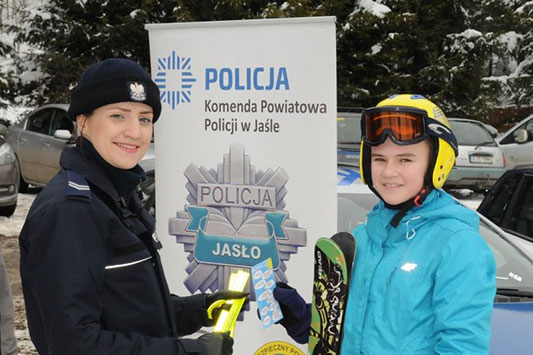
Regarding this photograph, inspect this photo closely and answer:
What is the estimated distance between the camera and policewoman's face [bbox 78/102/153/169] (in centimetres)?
171

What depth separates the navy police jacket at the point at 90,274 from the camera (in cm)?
147

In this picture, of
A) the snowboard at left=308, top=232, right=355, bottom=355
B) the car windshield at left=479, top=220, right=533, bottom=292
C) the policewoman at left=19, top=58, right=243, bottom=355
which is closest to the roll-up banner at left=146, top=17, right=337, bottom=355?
the car windshield at left=479, top=220, right=533, bottom=292

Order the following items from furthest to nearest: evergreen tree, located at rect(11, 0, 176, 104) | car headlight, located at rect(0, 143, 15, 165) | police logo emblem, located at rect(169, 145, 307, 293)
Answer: evergreen tree, located at rect(11, 0, 176, 104)
car headlight, located at rect(0, 143, 15, 165)
police logo emblem, located at rect(169, 145, 307, 293)

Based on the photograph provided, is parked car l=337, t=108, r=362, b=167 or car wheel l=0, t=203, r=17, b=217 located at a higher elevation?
parked car l=337, t=108, r=362, b=167

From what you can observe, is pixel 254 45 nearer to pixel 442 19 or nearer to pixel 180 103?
pixel 180 103

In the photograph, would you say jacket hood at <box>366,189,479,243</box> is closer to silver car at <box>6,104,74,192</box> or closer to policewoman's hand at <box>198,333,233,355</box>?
policewoman's hand at <box>198,333,233,355</box>

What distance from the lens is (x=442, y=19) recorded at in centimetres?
1599

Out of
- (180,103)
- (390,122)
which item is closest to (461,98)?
(180,103)

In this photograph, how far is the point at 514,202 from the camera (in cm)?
491

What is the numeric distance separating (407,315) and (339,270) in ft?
1.10

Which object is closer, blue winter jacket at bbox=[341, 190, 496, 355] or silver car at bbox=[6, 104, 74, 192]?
blue winter jacket at bbox=[341, 190, 496, 355]

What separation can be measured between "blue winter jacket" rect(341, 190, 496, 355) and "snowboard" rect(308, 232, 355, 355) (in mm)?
60

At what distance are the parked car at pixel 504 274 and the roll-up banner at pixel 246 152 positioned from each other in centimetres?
55

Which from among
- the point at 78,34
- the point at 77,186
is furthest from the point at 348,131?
the point at 78,34
